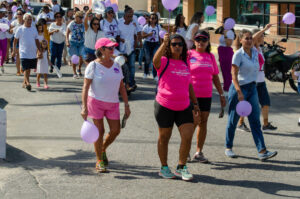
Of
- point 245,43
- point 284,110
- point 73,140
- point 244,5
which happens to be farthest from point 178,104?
point 244,5

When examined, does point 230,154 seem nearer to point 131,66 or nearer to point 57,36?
point 131,66

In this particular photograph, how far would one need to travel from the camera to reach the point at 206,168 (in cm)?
794

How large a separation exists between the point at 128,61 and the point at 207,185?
735 centimetres

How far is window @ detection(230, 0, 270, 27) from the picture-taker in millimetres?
23703

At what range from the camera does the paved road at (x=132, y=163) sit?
22.8 feet

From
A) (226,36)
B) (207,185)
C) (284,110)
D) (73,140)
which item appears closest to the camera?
(207,185)

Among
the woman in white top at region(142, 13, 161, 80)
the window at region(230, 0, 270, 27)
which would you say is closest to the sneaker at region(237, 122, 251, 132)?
the woman in white top at region(142, 13, 161, 80)

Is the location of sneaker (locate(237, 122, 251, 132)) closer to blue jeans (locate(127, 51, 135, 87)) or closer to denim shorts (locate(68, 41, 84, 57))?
blue jeans (locate(127, 51, 135, 87))

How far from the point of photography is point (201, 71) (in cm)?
797

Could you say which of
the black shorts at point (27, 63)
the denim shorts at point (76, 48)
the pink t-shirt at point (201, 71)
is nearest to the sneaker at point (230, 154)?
the pink t-shirt at point (201, 71)

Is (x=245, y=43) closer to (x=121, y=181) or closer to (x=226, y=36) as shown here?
(x=121, y=181)

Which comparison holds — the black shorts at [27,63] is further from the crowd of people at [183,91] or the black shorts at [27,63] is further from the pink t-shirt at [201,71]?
the pink t-shirt at [201,71]

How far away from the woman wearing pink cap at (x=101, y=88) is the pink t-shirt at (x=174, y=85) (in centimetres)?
65

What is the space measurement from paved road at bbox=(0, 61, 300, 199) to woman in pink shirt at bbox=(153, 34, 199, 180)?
44cm
